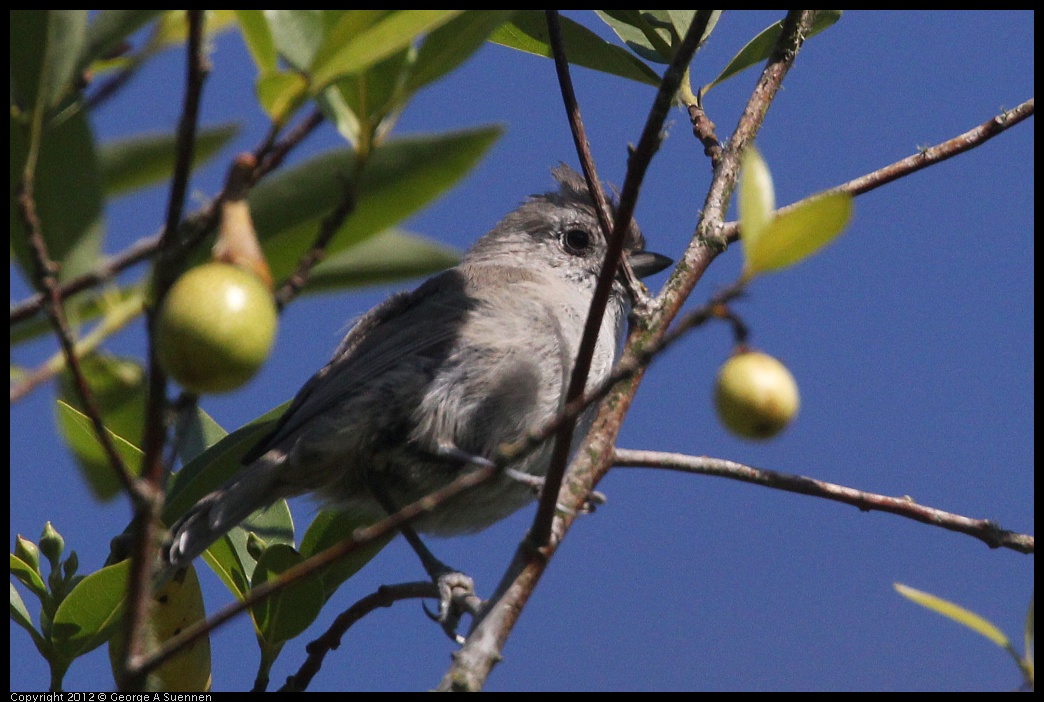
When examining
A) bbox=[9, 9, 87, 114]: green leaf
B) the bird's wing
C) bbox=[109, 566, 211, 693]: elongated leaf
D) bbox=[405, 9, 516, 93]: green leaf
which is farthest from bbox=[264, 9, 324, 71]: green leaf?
the bird's wing

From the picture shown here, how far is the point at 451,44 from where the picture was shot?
1.50 meters

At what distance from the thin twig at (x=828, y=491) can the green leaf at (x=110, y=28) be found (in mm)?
1334

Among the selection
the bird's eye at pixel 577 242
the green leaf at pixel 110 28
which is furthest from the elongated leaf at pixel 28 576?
the bird's eye at pixel 577 242

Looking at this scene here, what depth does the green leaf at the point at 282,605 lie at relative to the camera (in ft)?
8.96

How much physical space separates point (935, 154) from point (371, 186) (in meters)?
1.76

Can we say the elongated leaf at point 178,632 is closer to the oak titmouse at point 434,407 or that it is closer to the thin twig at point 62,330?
the oak titmouse at point 434,407

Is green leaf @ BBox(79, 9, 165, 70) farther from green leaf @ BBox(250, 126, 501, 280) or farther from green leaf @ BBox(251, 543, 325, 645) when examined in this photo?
green leaf @ BBox(251, 543, 325, 645)

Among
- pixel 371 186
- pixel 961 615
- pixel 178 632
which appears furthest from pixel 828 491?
pixel 178 632

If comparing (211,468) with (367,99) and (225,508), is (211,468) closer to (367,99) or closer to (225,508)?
(225,508)

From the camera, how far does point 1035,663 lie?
161cm

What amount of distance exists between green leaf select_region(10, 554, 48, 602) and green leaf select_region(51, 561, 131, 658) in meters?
0.10

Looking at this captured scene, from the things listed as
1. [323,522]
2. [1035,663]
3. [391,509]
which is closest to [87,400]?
[1035,663]

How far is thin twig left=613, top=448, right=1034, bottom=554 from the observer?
7.41ft

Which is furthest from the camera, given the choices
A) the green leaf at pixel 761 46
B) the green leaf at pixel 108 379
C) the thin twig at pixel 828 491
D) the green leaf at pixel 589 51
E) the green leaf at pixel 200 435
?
the green leaf at pixel 200 435
